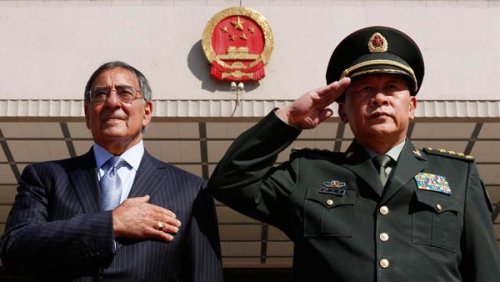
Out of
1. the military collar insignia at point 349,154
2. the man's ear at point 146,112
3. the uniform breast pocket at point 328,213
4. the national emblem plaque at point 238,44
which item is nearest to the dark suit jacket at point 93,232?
the man's ear at point 146,112

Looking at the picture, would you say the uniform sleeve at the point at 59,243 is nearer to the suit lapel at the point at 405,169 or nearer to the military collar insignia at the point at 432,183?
the suit lapel at the point at 405,169

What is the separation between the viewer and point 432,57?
1001cm

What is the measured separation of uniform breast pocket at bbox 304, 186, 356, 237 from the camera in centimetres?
279

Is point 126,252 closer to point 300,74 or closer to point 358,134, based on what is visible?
point 358,134

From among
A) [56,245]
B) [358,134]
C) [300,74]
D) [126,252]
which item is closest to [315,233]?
[358,134]

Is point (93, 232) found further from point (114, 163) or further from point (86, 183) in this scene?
point (114, 163)

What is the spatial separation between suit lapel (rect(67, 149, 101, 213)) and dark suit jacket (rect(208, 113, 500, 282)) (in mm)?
410

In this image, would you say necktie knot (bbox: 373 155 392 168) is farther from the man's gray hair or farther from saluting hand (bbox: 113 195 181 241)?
the man's gray hair

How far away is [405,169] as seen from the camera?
290 cm

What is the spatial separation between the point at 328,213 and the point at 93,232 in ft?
2.53

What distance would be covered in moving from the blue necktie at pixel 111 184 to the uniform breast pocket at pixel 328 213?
672mm

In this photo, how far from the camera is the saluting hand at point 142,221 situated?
282 cm

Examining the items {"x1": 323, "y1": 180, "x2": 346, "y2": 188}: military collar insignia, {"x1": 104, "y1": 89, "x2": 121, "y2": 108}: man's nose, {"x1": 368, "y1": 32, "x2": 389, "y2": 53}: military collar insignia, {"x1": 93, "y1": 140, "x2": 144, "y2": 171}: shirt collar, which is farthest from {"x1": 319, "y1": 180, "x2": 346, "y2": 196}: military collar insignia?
{"x1": 104, "y1": 89, "x2": 121, "y2": 108}: man's nose

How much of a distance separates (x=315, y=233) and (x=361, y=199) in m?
0.20
